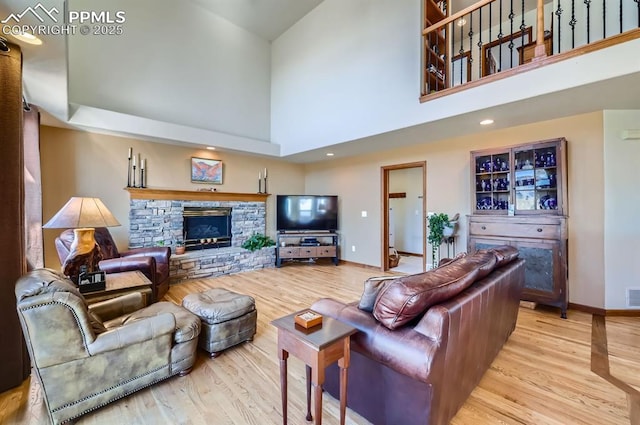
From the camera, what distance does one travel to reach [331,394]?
1.82 meters

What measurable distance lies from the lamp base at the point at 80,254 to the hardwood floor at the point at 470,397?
87 cm

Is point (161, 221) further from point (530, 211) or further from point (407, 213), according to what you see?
point (407, 213)

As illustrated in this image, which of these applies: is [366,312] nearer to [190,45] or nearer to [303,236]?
[303,236]

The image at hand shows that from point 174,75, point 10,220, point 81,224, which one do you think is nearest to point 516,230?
point 81,224

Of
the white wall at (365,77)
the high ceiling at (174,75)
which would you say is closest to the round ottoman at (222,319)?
the high ceiling at (174,75)

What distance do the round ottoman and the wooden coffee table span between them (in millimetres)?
396

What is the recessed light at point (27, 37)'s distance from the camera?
1918 mm

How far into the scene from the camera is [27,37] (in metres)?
1.98

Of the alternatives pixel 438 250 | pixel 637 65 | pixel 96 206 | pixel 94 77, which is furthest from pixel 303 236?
pixel 637 65

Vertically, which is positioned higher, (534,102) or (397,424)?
(534,102)

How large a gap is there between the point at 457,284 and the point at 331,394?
1.12 metres

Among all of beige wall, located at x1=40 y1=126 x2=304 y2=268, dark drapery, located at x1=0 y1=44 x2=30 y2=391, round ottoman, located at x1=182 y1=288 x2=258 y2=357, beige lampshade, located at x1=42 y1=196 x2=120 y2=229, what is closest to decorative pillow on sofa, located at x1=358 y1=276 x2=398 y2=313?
round ottoman, located at x1=182 y1=288 x2=258 y2=357

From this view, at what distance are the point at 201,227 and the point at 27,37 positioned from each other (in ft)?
12.2

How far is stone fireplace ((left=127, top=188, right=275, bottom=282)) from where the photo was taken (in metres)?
4.54
